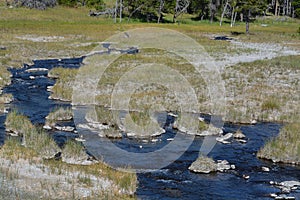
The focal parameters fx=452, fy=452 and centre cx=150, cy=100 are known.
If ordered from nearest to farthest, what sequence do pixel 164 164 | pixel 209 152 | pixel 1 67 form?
pixel 164 164, pixel 209 152, pixel 1 67

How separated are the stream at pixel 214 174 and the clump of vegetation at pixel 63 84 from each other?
2.81 meters

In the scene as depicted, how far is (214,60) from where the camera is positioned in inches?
2254

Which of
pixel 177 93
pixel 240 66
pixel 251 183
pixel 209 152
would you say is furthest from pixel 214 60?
pixel 251 183

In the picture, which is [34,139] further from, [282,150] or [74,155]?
[282,150]

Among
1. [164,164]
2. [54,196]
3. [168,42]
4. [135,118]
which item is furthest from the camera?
[168,42]

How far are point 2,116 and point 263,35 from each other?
77.5m

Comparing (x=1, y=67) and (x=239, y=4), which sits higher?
(x=239, y=4)

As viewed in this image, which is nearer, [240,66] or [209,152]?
[209,152]

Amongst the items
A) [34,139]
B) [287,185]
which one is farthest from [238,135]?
[34,139]

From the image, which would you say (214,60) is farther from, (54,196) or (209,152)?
(54,196)

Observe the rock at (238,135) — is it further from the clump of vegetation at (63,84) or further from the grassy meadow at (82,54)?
the clump of vegetation at (63,84)

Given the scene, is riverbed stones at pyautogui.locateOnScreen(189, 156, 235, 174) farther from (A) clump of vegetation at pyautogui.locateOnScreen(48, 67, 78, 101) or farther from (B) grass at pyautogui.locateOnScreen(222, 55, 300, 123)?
(A) clump of vegetation at pyautogui.locateOnScreen(48, 67, 78, 101)

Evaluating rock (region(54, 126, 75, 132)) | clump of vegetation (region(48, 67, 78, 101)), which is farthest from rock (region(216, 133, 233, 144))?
clump of vegetation (region(48, 67, 78, 101))

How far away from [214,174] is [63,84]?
20851mm
